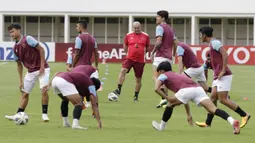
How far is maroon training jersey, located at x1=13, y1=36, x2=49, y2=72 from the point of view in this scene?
16312mm

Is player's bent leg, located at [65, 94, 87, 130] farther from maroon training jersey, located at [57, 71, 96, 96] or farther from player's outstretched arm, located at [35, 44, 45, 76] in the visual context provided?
player's outstretched arm, located at [35, 44, 45, 76]

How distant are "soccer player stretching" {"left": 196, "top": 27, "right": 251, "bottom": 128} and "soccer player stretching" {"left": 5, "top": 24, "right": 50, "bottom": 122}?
322cm

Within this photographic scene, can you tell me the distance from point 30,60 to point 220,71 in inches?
152

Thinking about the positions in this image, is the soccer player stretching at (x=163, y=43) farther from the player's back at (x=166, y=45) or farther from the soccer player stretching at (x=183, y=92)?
the soccer player stretching at (x=183, y=92)

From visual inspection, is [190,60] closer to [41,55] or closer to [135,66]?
[135,66]

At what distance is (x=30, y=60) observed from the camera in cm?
1650

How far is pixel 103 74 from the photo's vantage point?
115 feet

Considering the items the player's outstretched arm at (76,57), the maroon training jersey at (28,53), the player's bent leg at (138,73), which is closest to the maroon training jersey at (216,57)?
the maroon training jersey at (28,53)

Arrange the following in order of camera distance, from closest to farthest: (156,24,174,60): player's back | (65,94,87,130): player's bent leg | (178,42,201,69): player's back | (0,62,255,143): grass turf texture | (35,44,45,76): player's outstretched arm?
(0,62,255,143): grass turf texture
(65,94,87,130): player's bent leg
(35,44,45,76): player's outstretched arm
(178,42,201,69): player's back
(156,24,174,60): player's back

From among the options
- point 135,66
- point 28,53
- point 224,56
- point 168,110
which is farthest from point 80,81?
point 135,66

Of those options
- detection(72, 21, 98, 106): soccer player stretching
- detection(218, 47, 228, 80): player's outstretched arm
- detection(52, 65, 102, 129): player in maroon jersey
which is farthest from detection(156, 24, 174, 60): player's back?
detection(52, 65, 102, 129): player in maroon jersey

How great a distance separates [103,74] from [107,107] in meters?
14.8

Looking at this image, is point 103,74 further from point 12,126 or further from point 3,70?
point 12,126

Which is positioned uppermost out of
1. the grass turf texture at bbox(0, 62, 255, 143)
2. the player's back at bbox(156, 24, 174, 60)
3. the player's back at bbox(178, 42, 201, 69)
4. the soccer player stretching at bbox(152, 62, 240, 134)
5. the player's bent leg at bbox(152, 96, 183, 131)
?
the player's back at bbox(156, 24, 174, 60)
